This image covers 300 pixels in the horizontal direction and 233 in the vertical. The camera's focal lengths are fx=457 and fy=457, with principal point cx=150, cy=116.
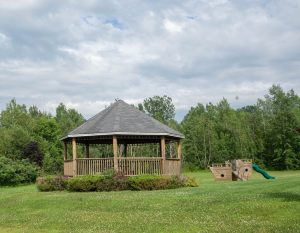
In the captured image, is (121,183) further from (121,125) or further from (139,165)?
(121,125)

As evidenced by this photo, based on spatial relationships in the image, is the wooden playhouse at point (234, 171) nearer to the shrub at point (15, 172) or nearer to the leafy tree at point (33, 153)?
the shrub at point (15, 172)

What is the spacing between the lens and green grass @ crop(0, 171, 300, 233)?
1375 centimetres

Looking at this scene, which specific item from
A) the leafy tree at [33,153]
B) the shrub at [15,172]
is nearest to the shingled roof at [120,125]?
the shrub at [15,172]

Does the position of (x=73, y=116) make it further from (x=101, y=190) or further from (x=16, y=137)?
(x=101, y=190)

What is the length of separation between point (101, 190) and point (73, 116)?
218ft

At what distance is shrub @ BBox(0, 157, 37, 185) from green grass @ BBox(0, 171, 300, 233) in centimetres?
1975

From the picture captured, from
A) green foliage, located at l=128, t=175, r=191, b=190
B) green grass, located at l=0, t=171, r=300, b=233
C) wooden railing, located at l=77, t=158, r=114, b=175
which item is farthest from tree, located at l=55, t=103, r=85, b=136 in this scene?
green grass, located at l=0, t=171, r=300, b=233

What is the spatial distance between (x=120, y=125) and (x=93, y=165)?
295 centimetres

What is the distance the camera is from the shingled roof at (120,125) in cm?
2777

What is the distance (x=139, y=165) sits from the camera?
90.6 feet

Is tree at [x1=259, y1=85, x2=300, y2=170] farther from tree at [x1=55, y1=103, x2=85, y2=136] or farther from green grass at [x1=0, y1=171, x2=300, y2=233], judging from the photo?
green grass at [x1=0, y1=171, x2=300, y2=233]

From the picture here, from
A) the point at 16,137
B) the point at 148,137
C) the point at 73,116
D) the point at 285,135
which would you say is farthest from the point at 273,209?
the point at 73,116

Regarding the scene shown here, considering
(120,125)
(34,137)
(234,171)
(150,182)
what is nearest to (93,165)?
(120,125)

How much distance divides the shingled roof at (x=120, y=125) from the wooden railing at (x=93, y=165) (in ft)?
5.27
